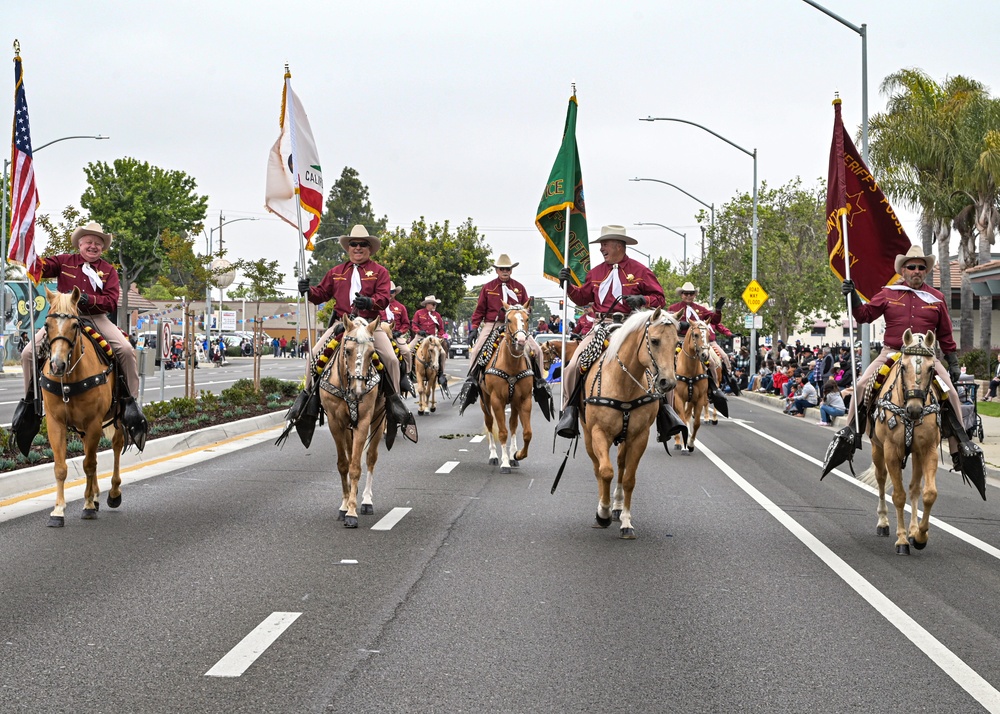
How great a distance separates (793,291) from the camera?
47.2 meters

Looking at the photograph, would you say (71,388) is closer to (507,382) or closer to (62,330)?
(62,330)

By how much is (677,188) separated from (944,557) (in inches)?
1397

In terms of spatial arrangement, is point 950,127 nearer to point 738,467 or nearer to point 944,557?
point 738,467

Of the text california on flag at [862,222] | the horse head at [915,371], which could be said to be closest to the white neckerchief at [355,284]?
the text california on flag at [862,222]

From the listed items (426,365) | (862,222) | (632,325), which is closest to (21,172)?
(632,325)

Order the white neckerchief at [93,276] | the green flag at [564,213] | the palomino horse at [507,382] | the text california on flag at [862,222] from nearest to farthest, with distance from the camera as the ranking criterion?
the white neckerchief at [93,276], the text california on flag at [862,222], the green flag at [564,213], the palomino horse at [507,382]

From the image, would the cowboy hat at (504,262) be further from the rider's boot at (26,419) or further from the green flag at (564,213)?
the rider's boot at (26,419)

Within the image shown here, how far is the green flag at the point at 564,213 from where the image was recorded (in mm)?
13062

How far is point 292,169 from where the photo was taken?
13.8 m

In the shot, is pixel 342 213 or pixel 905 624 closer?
pixel 905 624

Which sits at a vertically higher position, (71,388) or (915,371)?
(915,371)


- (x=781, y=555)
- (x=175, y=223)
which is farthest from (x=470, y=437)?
(x=175, y=223)

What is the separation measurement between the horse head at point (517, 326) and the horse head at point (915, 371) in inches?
223

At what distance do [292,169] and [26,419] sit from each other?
Result: 4.59 m
